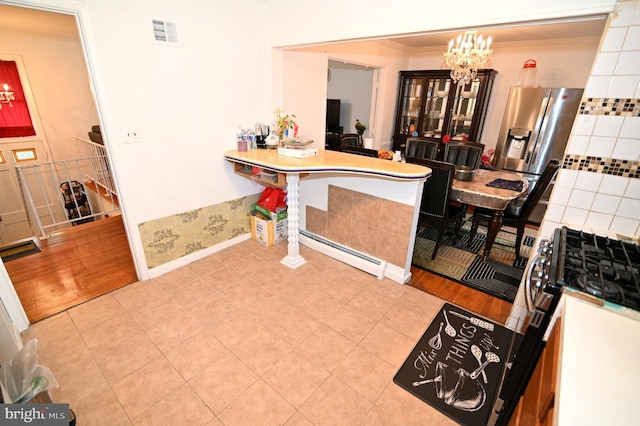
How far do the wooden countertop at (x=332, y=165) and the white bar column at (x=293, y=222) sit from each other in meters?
0.20

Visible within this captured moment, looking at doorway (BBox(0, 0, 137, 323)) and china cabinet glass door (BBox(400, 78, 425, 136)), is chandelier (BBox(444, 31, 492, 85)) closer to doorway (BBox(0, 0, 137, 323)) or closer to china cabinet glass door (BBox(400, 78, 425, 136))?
china cabinet glass door (BBox(400, 78, 425, 136))

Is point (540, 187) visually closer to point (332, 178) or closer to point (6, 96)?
point (332, 178)

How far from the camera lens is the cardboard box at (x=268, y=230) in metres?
3.17

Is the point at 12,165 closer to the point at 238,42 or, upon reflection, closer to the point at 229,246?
the point at 229,246

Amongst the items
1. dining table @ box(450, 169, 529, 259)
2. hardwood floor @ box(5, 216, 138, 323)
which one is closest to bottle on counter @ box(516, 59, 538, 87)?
dining table @ box(450, 169, 529, 259)

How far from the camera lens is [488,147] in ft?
16.2

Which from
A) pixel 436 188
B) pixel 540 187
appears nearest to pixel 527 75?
pixel 540 187

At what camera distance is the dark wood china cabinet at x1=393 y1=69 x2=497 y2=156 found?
15.3ft

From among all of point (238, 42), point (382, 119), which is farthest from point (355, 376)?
point (382, 119)

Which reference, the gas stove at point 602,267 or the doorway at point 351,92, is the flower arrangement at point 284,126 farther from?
the doorway at point 351,92

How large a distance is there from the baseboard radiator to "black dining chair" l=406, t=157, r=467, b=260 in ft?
2.42

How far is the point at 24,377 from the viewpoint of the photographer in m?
1.20

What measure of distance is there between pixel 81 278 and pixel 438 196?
3.34 metres

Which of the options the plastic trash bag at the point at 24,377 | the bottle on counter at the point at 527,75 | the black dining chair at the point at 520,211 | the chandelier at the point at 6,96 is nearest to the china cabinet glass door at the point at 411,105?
the bottle on counter at the point at 527,75
